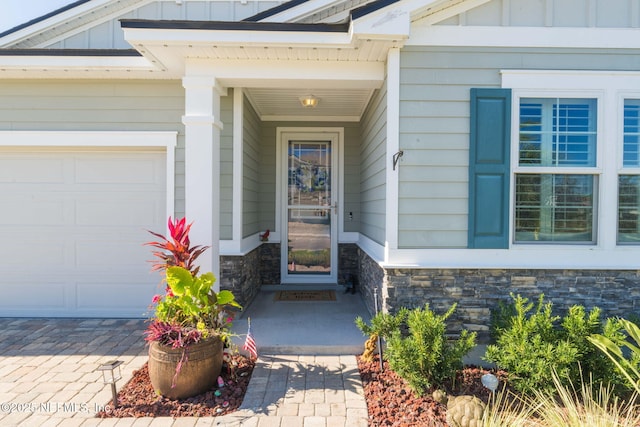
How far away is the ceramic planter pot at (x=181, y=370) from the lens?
2826mm

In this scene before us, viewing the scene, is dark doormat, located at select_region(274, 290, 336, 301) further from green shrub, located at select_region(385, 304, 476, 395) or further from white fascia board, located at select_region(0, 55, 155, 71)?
white fascia board, located at select_region(0, 55, 155, 71)

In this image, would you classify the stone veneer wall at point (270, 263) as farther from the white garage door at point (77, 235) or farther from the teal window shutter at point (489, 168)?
the teal window shutter at point (489, 168)

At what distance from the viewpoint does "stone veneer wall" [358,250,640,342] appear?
3447 mm

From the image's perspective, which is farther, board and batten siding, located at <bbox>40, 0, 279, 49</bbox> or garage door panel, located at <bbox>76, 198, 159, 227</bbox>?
board and batten siding, located at <bbox>40, 0, 279, 49</bbox>

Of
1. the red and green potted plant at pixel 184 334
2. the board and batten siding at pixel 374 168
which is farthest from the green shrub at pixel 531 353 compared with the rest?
the red and green potted plant at pixel 184 334

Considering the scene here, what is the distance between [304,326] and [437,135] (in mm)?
2395

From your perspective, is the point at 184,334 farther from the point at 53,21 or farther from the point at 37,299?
the point at 53,21

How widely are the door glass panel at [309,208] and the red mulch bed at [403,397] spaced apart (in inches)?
105

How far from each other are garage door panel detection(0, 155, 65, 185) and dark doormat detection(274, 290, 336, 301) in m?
3.16

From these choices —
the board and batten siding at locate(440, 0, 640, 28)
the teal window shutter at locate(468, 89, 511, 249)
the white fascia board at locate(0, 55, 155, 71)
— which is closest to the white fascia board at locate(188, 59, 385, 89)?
the white fascia board at locate(0, 55, 155, 71)

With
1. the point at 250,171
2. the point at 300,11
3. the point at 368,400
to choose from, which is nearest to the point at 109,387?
the point at 368,400

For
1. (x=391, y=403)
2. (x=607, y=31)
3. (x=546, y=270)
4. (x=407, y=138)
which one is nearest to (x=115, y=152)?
(x=407, y=138)

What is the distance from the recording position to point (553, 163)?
3.47 m

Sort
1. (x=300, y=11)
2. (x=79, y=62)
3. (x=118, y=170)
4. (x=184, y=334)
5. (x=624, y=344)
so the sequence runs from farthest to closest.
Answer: (x=118, y=170) < (x=300, y=11) < (x=79, y=62) < (x=184, y=334) < (x=624, y=344)
